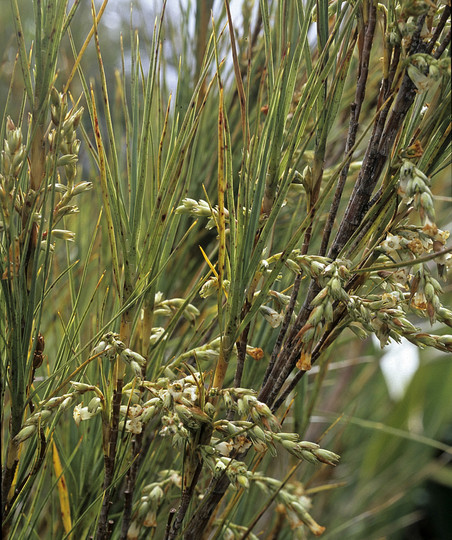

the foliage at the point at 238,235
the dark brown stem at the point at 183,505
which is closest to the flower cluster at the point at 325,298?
the foliage at the point at 238,235

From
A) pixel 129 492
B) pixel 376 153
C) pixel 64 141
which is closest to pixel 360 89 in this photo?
pixel 376 153

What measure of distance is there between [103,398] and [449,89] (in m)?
0.25

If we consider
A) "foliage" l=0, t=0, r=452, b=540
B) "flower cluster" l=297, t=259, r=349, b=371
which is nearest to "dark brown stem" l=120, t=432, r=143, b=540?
"foliage" l=0, t=0, r=452, b=540

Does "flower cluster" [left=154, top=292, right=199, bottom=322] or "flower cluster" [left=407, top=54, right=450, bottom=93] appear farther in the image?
"flower cluster" [left=154, top=292, right=199, bottom=322]

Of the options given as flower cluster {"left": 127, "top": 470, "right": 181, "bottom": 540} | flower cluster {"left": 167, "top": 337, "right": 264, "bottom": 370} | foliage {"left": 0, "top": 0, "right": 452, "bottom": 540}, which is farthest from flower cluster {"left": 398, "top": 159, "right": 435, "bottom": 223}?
flower cluster {"left": 127, "top": 470, "right": 181, "bottom": 540}

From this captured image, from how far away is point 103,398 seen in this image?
0.35m

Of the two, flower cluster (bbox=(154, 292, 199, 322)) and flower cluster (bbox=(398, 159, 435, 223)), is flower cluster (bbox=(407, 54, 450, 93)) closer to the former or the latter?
flower cluster (bbox=(398, 159, 435, 223))

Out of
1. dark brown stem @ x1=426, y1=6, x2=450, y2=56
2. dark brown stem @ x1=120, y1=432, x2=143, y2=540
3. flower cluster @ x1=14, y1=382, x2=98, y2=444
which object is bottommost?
dark brown stem @ x1=120, y1=432, x2=143, y2=540

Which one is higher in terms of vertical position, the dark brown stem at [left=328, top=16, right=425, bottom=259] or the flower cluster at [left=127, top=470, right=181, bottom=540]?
the dark brown stem at [left=328, top=16, right=425, bottom=259]

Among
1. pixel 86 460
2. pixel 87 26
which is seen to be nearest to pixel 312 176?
pixel 86 460

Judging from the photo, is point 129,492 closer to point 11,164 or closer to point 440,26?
point 11,164

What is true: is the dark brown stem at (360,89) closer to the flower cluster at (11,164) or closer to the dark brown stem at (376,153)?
the dark brown stem at (376,153)

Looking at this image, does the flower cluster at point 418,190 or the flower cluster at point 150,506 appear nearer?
the flower cluster at point 418,190

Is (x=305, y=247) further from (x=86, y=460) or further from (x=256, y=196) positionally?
(x=86, y=460)
